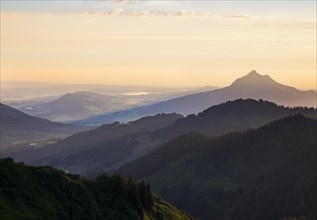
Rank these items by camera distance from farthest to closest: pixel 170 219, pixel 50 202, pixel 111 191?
1. pixel 170 219
2. pixel 111 191
3. pixel 50 202

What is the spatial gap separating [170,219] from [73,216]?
58.0m

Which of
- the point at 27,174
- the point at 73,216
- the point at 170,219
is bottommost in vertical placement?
the point at 170,219

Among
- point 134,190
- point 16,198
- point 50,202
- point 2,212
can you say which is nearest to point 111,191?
point 134,190

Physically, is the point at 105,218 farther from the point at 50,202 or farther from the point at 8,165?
the point at 8,165

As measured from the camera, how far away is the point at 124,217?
A: 541ft

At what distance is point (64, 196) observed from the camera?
156125 millimetres

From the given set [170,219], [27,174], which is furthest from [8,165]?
[170,219]

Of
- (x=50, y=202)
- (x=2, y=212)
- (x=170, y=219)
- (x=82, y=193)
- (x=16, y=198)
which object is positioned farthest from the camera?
(x=170, y=219)

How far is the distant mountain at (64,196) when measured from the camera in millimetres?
138375

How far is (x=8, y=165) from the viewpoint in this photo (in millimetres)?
153000

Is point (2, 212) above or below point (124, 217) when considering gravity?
above

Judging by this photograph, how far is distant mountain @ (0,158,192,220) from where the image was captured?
138375 millimetres

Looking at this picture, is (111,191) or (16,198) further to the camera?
(111,191)

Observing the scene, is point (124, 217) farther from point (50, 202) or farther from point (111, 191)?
point (50, 202)
